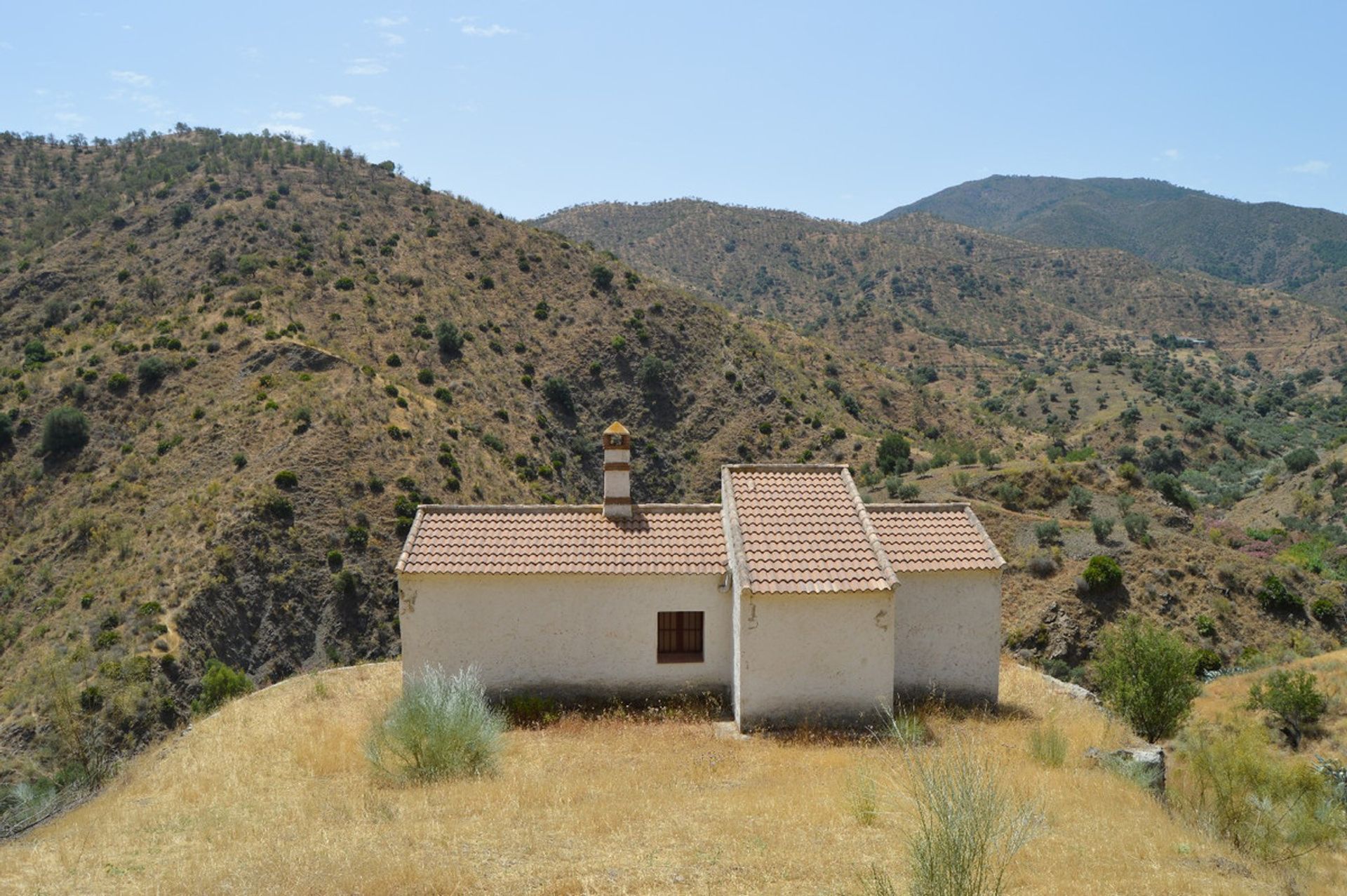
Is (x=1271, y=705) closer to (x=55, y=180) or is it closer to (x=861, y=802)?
(x=861, y=802)

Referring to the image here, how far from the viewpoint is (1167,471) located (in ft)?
176

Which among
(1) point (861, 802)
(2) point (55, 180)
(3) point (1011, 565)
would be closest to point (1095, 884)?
(1) point (861, 802)

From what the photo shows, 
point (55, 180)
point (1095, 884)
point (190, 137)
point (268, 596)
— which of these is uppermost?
point (190, 137)

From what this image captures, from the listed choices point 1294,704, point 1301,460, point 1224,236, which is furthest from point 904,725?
point 1224,236

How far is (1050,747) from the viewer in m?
12.0

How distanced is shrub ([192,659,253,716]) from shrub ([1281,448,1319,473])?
5235cm

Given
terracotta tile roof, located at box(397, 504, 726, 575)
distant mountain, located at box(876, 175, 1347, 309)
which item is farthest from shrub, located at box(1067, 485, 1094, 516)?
distant mountain, located at box(876, 175, 1347, 309)

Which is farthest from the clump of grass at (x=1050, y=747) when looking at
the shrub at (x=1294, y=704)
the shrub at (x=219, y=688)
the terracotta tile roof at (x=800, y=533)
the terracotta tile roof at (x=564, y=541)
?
the shrub at (x=219, y=688)

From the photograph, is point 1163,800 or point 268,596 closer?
point 1163,800

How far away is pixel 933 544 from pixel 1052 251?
96.1 metres

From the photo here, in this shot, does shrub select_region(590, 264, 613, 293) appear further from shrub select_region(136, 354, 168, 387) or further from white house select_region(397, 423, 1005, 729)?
white house select_region(397, 423, 1005, 729)

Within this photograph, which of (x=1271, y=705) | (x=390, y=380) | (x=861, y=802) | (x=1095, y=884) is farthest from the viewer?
(x=390, y=380)

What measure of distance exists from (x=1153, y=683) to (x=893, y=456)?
30.8m

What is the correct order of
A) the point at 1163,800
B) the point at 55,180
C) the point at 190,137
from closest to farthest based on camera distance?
the point at 1163,800, the point at 55,180, the point at 190,137
